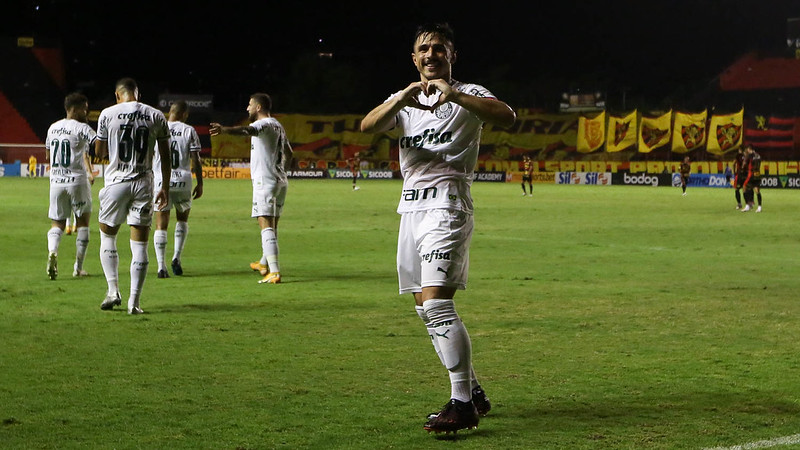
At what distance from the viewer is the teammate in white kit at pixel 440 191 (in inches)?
231

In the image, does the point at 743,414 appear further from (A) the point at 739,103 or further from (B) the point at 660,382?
(A) the point at 739,103

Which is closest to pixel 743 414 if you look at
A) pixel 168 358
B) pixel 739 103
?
pixel 168 358

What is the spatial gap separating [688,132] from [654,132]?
7.62 ft

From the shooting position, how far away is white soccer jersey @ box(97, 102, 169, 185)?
34.4 ft

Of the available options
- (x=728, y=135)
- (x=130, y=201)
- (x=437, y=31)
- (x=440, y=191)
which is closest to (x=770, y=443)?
(x=440, y=191)

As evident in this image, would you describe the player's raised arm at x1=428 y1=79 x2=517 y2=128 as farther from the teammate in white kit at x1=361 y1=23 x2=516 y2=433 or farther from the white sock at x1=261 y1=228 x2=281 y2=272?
the white sock at x1=261 y1=228 x2=281 y2=272

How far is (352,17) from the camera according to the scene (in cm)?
8819

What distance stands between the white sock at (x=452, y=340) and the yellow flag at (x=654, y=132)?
60753 mm

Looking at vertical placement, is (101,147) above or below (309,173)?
above

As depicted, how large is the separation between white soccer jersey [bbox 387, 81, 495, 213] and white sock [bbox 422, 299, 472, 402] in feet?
1.91

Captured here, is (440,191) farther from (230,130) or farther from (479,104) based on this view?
(230,130)

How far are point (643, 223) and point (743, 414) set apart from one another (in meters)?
19.2

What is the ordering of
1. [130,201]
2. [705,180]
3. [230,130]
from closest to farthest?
1. [130,201]
2. [230,130]
3. [705,180]

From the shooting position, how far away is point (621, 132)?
66.8 meters
